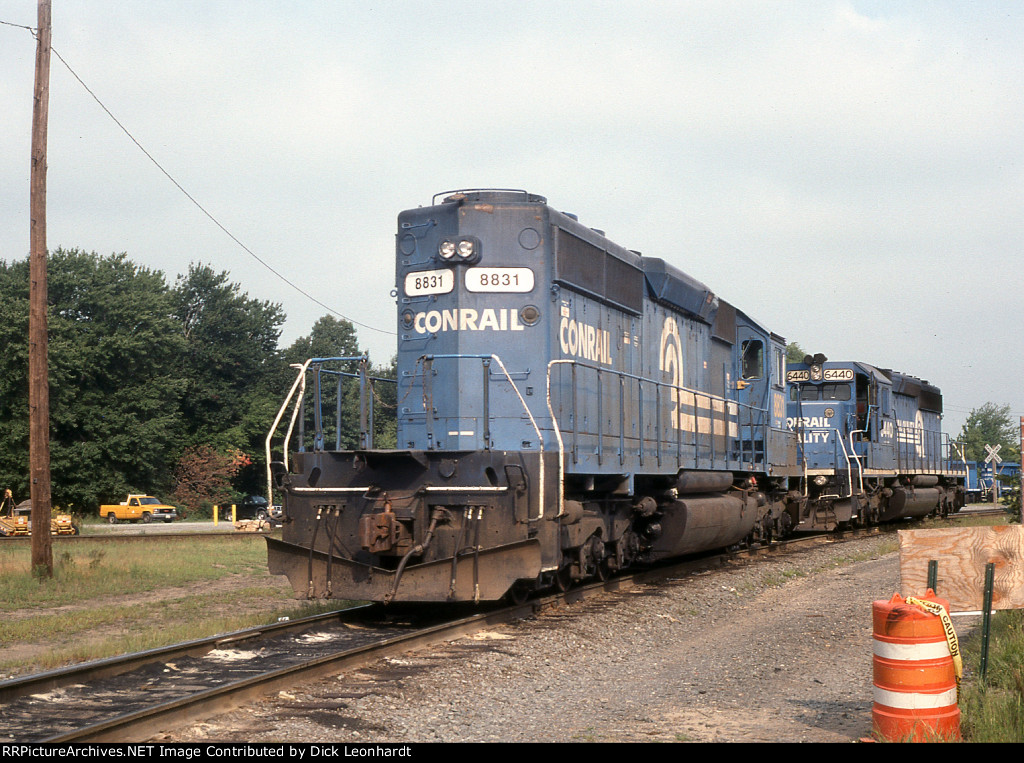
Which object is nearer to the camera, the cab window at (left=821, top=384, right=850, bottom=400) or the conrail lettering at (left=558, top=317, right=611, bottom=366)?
the conrail lettering at (left=558, top=317, right=611, bottom=366)

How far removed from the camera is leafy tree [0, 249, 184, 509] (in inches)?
1638

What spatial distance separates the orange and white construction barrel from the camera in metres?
4.92

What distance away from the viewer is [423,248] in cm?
1098

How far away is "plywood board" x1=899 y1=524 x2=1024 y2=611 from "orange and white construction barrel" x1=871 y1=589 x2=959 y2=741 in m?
0.92

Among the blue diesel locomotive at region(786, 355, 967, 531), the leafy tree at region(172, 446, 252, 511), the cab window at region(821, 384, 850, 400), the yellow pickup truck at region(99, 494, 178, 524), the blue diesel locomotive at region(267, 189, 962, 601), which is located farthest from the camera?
the leafy tree at region(172, 446, 252, 511)

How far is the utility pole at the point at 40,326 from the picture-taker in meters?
13.9

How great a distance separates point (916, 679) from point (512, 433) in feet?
19.6

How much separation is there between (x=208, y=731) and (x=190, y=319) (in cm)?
5889

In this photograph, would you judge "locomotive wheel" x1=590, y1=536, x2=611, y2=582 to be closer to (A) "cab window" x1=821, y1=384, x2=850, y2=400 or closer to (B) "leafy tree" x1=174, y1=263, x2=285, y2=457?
→ (A) "cab window" x1=821, y1=384, x2=850, y2=400

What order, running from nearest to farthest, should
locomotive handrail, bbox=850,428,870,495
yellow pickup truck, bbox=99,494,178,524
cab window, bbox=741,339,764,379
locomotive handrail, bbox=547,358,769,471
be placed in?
1. locomotive handrail, bbox=547,358,769,471
2. cab window, bbox=741,339,764,379
3. locomotive handrail, bbox=850,428,870,495
4. yellow pickup truck, bbox=99,494,178,524

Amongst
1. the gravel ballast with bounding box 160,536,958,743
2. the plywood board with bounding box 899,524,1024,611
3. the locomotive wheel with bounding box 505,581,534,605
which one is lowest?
the gravel ballast with bounding box 160,536,958,743

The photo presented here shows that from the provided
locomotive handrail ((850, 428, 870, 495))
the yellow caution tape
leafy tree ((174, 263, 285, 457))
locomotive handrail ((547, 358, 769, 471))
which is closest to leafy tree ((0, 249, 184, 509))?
leafy tree ((174, 263, 285, 457))

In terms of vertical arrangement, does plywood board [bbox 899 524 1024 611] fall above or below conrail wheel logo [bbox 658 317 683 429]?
below

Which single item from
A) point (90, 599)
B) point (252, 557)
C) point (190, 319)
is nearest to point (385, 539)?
point (90, 599)
